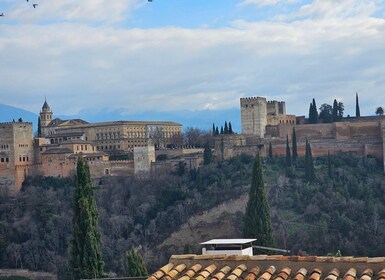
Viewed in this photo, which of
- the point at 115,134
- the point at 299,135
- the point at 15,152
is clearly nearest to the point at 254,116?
the point at 299,135

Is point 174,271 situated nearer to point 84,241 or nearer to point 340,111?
point 84,241

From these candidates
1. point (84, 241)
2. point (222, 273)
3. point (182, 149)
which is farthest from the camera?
point (182, 149)

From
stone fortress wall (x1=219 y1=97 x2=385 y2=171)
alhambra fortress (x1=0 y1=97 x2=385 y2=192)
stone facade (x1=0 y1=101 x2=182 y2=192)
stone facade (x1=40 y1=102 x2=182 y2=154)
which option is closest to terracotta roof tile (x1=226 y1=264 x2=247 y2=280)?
stone fortress wall (x1=219 y1=97 x2=385 y2=171)

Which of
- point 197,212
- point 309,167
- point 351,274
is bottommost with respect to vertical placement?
point 197,212

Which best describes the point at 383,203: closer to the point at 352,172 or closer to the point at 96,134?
the point at 352,172

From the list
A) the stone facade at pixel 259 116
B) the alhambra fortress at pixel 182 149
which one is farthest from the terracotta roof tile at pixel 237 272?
the stone facade at pixel 259 116

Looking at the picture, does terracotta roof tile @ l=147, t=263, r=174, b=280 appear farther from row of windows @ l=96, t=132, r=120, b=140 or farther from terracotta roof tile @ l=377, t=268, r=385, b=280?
row of windows @ l=96, t=132, r=120, b=140
